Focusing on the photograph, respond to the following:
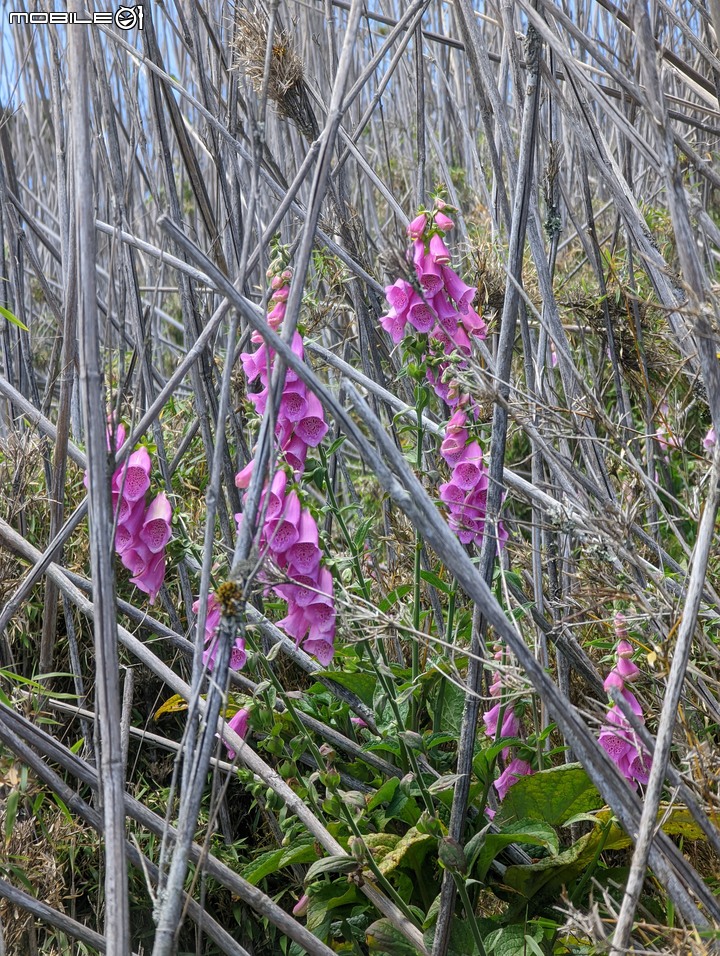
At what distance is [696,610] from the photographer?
0.75m

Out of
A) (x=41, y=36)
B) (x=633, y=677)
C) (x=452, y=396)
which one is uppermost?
(x=41, y=36)

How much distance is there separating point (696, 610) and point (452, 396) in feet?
1.47

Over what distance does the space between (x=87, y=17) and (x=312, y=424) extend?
463mm

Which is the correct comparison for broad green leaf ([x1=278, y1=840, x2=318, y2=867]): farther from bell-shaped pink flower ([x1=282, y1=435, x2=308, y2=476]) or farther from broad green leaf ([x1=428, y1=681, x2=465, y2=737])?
bell-shaped pink flower ([x1=282, y1=435, x2=308, y2=476])

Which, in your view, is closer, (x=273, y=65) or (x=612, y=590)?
(x=612, y=590)

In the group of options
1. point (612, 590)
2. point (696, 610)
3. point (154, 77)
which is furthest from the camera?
point (154, 77)

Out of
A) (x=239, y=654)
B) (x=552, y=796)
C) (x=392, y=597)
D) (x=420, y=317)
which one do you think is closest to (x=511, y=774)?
(x=552, y=796)

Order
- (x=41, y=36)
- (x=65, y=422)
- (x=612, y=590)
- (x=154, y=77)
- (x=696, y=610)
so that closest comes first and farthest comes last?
(x=696, y=610)
(x=612, y=590)
(x=65, y=422)
(x=154, y=77)
(x=41, y=36)

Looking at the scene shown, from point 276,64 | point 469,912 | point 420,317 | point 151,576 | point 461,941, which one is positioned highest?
point 276,64

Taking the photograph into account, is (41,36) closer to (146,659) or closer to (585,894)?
(146,659)

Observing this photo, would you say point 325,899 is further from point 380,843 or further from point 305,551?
point 305,551

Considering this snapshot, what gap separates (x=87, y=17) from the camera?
0.88 meters

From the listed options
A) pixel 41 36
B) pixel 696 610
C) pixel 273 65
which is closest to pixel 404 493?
pixel 696 610

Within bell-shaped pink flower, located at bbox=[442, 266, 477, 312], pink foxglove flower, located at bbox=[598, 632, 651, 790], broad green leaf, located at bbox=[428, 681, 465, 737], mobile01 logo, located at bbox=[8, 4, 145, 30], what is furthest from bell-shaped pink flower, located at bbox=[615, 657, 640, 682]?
mobile01 logo, located at bbox=[8, 4, 145, 30]
